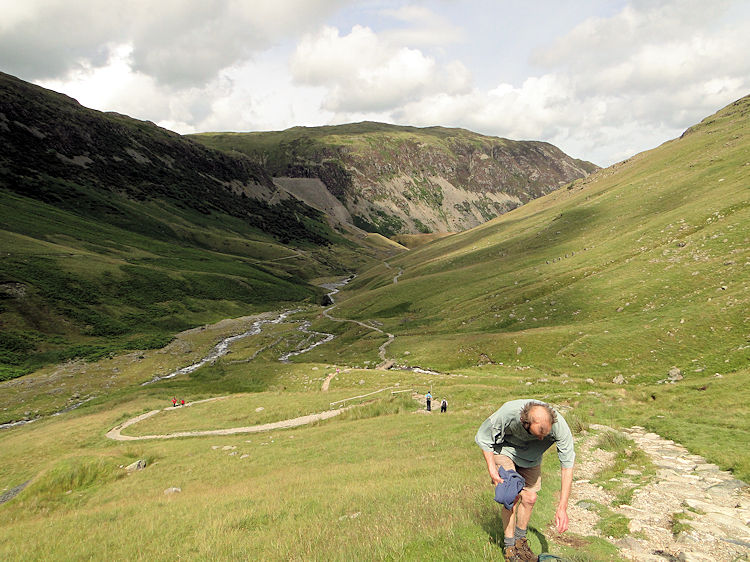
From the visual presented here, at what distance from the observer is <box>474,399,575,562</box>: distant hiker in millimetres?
6957

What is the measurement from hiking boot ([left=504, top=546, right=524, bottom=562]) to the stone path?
272cm

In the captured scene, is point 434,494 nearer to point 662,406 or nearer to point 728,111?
point 662,406

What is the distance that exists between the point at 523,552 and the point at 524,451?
5.83ft

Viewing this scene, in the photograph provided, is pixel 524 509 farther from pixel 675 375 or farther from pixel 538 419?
pixel 675 375

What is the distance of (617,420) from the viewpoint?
21375 millimetres

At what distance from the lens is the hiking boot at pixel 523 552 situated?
6.71 m

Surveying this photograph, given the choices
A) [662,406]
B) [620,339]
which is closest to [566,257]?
[620,339]

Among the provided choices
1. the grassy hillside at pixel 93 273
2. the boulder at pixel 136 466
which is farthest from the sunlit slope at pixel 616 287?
the grassy hillside at pixel 93 273

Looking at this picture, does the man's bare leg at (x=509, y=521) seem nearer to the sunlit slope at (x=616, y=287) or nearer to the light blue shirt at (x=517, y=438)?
the light blue shirt at (x=517, y=438)

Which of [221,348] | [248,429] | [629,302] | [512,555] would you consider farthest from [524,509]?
[221,348]

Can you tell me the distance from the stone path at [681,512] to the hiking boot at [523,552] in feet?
8.20

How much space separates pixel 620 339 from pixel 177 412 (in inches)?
1912

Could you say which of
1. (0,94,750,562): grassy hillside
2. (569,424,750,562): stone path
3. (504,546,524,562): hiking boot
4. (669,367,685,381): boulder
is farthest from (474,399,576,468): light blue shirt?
(669,367,685,381): boulder

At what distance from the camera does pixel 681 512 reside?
9523mm
